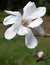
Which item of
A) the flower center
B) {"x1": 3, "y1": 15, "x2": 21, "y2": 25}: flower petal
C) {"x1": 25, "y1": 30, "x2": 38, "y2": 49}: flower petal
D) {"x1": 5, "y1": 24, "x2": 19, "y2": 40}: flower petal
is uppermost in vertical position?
{"x1": 3, "y1": 15, "x2": 21, "y2": 25}: flower petal

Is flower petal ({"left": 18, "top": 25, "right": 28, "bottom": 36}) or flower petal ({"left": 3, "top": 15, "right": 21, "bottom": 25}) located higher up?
flower petal ({"left": 3, "top": 15, "right": 21, "bottom": 25})

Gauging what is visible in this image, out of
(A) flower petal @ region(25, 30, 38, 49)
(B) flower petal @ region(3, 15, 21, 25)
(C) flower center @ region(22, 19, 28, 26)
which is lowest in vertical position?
(A) flower petal @ region(25, 30, 38, 49)

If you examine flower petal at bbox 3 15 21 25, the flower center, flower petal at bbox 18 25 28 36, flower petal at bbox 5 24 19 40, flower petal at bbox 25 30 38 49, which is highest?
flower petal at bbox 3 15 21 25

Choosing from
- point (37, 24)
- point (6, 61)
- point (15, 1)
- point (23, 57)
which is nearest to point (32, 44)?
point (37, 24)

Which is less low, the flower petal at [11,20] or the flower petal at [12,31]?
the flower petal at [11,20]

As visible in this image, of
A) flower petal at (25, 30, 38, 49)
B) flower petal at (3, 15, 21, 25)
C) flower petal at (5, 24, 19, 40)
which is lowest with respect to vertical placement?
flower petal at (25, 30, 38, 49)

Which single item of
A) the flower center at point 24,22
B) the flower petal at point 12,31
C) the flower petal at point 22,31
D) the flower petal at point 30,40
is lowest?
the flower petal at point 30,40

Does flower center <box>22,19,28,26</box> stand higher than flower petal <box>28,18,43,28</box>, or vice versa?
flower petal <box>28,18,43,28</box>

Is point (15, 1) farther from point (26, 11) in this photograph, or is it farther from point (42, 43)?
point (26, 11)

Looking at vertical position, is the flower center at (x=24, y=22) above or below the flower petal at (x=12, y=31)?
below
